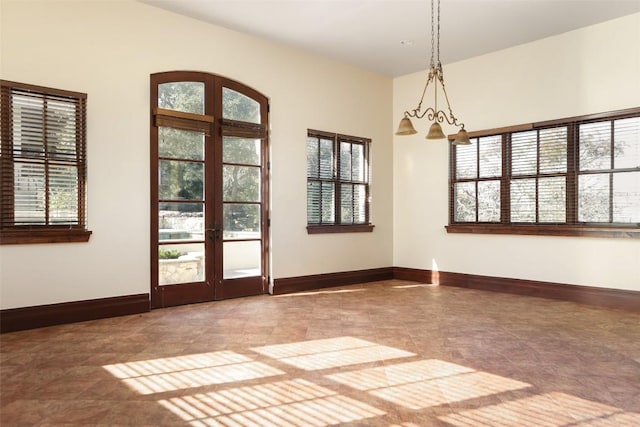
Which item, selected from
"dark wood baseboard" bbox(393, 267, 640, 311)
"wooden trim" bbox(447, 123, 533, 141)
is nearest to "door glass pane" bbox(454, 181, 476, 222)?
"wooden trim" bbox(447, 123, 533, 141)

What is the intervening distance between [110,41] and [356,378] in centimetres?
448

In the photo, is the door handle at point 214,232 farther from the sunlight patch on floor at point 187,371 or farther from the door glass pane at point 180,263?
the sunlight patch on floor at point 187,371

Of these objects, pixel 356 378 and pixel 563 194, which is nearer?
pixel 356 378

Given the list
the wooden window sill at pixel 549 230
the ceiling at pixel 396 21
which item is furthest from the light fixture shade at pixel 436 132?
the wooden window sill at pixel 549 230

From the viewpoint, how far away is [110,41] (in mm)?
5094

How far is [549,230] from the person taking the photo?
627 centimetres

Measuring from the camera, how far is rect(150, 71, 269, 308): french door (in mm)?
5539

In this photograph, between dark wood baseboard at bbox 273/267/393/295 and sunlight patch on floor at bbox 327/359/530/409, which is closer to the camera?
sunlight patch on floor at bbox 327/359/530/409

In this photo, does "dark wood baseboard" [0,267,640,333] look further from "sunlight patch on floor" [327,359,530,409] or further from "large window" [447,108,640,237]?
"sunlight patch on floor" [327,359,530,409]

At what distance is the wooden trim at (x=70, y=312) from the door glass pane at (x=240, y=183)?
1.70 meters

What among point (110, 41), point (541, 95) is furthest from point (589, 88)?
point (110, 41)

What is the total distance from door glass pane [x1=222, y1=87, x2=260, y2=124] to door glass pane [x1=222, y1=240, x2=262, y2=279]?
1736 millimetres

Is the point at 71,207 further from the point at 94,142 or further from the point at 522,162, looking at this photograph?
the point at 522,162

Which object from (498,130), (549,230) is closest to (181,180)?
(498,130)
